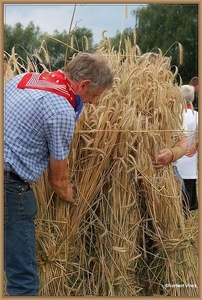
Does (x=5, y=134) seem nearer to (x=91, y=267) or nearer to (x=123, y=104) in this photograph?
(x=123, y=104)

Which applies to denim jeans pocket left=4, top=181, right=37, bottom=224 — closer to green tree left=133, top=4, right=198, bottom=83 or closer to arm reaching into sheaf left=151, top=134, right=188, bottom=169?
arm reaching into sheaf left=151, top=134, right=188, bottom=169

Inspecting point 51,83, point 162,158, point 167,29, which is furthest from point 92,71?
point 167,29

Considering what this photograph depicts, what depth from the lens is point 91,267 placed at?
2.28 meters

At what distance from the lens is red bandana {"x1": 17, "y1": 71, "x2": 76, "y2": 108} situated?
1890 mm

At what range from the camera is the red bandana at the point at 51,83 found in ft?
6.20

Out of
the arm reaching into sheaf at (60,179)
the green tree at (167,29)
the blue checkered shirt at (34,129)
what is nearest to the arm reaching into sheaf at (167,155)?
the arm reaching into sheaf at (60,179)

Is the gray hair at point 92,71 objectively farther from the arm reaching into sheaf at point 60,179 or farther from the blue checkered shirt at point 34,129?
the arm reaching into sheaf at point 60,179

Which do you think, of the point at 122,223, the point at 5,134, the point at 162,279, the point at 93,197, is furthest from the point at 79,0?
the point at 162,279

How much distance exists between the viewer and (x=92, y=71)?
1.96 meters

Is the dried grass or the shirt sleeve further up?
the shirt sleeve

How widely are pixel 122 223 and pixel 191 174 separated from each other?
1.27 metres

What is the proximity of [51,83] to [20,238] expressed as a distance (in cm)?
62

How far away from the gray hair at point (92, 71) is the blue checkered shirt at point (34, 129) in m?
0.16

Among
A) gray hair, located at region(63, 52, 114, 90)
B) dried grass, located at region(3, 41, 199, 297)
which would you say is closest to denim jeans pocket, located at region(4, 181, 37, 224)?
dried grass, located at region(3, 41, 199, 297)
